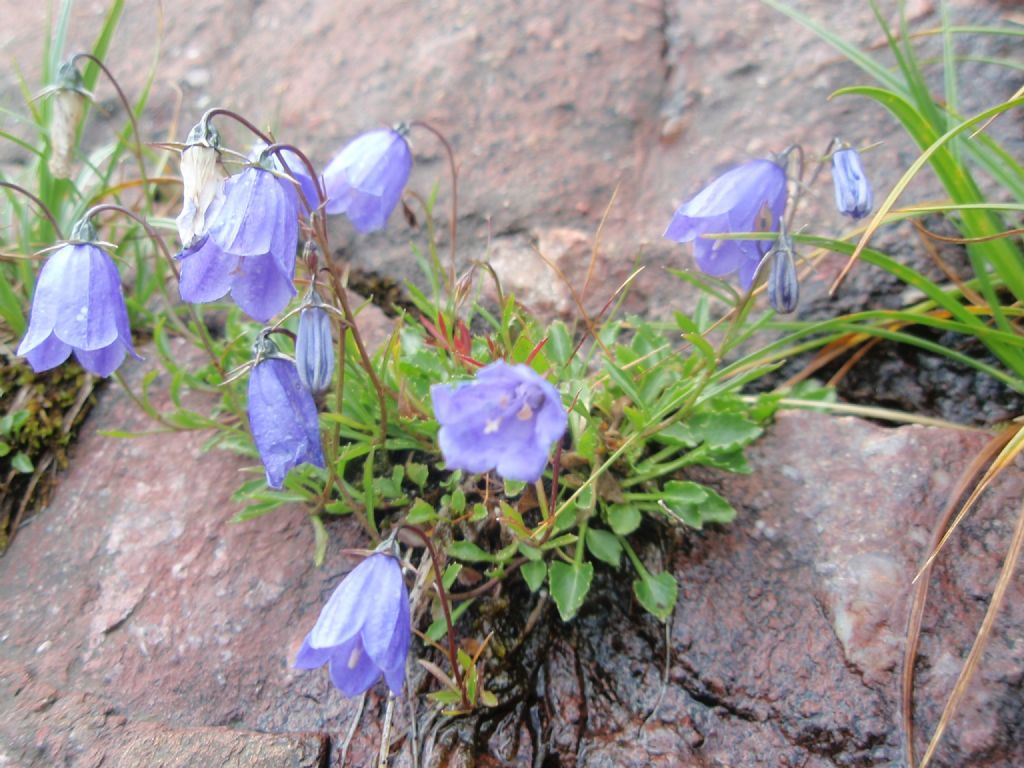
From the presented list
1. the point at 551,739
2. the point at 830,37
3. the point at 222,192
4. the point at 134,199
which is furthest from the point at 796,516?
the point at 134,199

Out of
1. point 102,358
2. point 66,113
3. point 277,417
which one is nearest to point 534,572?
point 277,417

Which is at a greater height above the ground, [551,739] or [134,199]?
[134,199]

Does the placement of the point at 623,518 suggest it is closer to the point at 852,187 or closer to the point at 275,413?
the point at 275,413

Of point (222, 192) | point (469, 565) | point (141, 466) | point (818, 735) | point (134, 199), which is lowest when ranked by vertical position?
point (818, 735)

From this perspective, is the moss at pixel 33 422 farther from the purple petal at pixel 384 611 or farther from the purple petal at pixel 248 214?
the purple petal at pixel 384 611

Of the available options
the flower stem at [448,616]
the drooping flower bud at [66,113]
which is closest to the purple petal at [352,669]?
the flower stem at [448,616]

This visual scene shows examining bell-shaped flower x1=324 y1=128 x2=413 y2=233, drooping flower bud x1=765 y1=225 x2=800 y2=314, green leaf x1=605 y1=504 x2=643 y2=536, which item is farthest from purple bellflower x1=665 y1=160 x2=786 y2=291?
bell-shaped flower x1=324 y1=128 x2=413 y2=233

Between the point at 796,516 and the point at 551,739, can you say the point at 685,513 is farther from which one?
the point at 551,739
